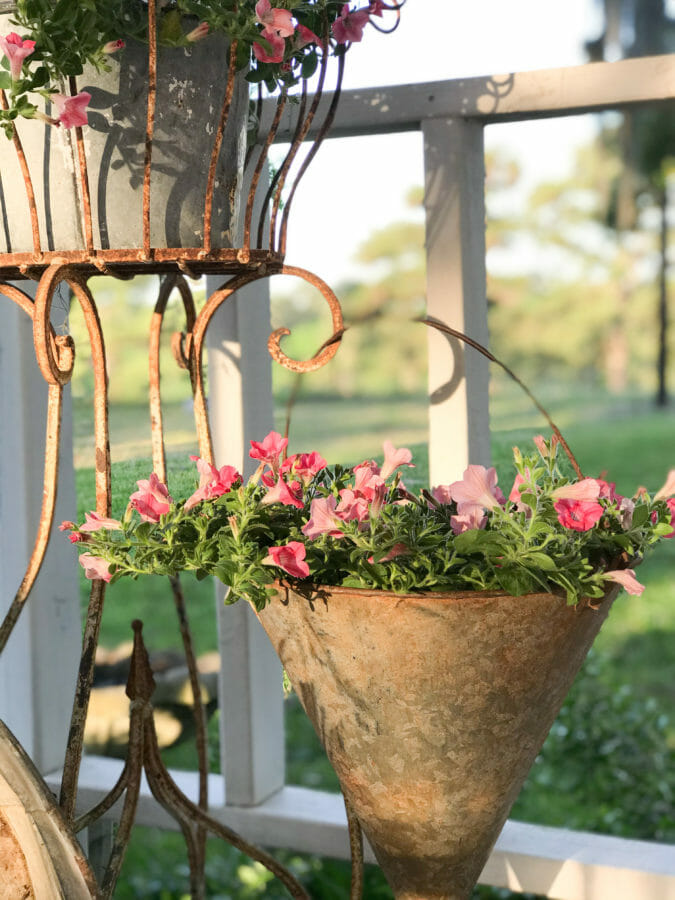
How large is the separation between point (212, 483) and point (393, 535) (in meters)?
0.21

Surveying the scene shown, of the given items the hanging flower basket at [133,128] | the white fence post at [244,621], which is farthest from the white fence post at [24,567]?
the hanging flower basket at [133,128]

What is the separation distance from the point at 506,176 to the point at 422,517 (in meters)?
9.01

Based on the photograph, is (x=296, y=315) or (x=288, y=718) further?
(x=296, y=315)

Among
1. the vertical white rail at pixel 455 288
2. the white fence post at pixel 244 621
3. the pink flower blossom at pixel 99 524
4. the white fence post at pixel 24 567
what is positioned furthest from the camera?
the white fence post at pixel 24 567

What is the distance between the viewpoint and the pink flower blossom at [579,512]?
840 mm

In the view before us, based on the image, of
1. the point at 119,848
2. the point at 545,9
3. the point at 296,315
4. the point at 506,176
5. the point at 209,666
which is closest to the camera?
the point at 119,848

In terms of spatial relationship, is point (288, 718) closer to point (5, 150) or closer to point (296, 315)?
point (5, 150)

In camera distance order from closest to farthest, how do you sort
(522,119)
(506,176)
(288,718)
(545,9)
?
(522,119) → (288,718) → (545,9) → (506,176)

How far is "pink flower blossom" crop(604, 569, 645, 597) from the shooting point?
827mm

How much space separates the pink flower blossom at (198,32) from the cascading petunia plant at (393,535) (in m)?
0.42

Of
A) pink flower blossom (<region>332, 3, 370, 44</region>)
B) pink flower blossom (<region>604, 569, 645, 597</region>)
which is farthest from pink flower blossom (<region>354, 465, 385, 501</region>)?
pink flower blossom (<region>332, 3, 370, 44</region>)

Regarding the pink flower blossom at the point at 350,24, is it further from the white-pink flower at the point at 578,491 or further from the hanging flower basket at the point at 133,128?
the white-pink flower at the point at 578,491

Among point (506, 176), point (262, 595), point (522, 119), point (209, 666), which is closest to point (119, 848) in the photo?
point (262, 595)

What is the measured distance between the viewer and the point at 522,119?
1231 mm
